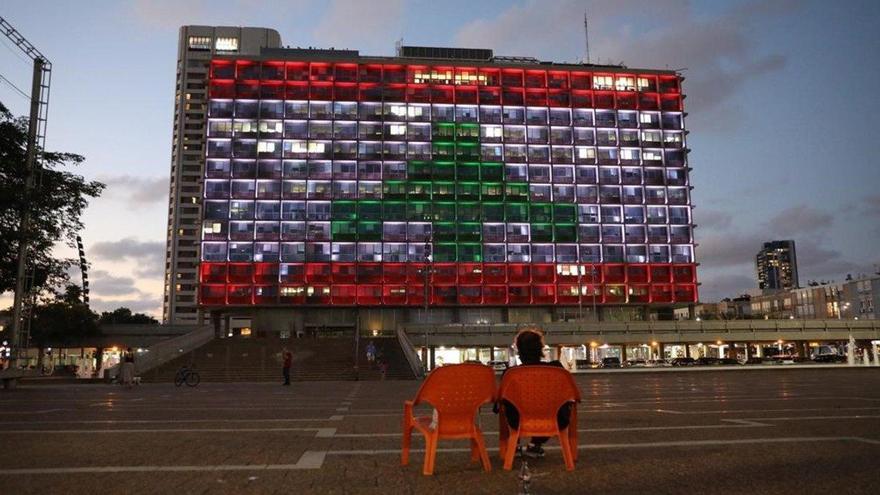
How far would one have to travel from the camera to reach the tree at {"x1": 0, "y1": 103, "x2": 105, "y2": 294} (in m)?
28.8

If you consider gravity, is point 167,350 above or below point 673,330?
below

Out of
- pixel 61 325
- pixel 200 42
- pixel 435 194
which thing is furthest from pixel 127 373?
pixel 200 42

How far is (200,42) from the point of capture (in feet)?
488

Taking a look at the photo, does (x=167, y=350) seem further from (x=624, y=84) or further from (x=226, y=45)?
(x=226, y=45)

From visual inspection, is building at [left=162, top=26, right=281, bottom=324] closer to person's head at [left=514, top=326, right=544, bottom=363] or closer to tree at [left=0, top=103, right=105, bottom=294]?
tree at [left=0, top=103, right=105, bottom=294]

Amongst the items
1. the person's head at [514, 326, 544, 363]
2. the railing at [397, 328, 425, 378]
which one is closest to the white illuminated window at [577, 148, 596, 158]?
the railing at [397, 328, 425, 378]

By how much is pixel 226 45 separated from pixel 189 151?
2592cm

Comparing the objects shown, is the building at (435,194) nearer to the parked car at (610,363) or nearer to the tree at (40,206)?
the parked car at (610,363)

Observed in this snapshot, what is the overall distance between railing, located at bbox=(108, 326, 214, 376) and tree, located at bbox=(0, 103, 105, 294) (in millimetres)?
10390

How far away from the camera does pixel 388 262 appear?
84812 mm

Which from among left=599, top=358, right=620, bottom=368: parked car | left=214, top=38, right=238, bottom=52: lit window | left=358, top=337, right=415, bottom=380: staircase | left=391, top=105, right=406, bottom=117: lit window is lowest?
left=599, top=358, right=620, bottom=368: parked car

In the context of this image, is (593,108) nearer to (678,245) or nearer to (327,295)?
(678,245)

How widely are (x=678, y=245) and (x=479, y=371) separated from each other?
89420 millimetres

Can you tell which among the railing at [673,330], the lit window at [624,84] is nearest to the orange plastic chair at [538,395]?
the railing at [673,330]
